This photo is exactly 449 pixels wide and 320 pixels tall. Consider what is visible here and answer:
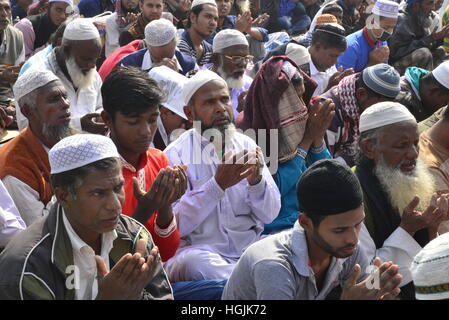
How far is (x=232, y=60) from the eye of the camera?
22.0 ft

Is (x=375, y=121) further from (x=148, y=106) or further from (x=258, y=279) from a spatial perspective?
(x=258, y=279)

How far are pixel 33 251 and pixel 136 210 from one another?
2.90ft

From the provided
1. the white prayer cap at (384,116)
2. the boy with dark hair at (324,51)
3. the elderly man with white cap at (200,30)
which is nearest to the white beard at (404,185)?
the white prayer cap at (384,116)

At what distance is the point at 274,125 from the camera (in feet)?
16.2

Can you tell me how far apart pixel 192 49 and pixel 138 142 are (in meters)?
3.97

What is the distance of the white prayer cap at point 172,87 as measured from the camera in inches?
209

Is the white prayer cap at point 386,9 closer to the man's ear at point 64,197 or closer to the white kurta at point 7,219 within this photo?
the white kurta at point 7,219

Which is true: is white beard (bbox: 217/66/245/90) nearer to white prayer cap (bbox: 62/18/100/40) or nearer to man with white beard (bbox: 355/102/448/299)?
white prayer cap (bbox: 62/18/100/40)

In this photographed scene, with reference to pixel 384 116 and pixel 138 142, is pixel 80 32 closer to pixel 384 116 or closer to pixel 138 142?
pixel 138 142

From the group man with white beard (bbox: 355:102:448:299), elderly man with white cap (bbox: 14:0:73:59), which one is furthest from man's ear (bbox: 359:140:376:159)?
elderly man with white cap (bbox: 14:0:73:59)

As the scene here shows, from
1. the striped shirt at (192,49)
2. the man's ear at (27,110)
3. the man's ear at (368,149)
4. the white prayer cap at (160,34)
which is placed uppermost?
the man's ear at (27,110)

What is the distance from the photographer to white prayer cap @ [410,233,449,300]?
8.62ft

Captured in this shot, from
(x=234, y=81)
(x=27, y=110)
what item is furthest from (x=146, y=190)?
(x=234, y=81)

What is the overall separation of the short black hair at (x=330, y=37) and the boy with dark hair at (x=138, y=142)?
343 centimetres
